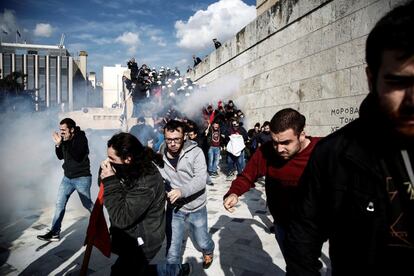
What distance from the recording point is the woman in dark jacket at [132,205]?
2238 millimetres

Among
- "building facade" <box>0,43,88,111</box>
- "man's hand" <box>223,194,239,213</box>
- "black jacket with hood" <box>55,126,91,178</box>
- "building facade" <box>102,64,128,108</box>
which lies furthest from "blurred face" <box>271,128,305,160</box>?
"building facade" <box>0,43,88,111</box>

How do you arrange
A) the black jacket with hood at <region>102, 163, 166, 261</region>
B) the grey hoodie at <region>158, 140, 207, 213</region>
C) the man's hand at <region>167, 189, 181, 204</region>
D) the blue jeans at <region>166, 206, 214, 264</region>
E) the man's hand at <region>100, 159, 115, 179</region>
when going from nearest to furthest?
1. the black jacket with hood at <region>102, 163, 166, 261</region>
2. the man's hand at <region>100, 159, 115, 179</region>
3. the man's hand at <region>167, 189, 181, 204</region>
4. the blue jeans at <region>166, 206, 214, 264</region>
5. the grey hoodie at <region>158, 140, 207, 213</region>

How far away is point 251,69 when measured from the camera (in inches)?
462

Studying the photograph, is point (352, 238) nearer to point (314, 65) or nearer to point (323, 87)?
point (323, 87)

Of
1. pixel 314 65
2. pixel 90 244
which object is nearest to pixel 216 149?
pixel 314 65

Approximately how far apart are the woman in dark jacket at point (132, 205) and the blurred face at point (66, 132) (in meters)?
2.81

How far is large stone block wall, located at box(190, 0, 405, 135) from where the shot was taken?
6.14 metres

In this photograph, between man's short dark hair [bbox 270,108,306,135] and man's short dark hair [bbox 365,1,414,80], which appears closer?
man's short dark hair [bbox 365,1,414,80]

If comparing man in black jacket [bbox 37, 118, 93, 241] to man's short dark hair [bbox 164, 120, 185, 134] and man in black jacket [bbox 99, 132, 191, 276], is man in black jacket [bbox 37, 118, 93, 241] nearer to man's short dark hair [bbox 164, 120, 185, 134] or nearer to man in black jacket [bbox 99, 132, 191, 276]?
man's short dark hair [bbox 164, 120, 185, 134]

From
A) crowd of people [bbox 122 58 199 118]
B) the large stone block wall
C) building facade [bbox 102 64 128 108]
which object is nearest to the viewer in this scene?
the large stone block wall

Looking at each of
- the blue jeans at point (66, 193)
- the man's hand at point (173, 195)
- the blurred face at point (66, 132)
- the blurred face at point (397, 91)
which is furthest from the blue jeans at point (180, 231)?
the blurred face at point (397, 91)

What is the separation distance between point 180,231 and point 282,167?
1.56 metres

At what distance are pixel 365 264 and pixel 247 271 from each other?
283 centimetres

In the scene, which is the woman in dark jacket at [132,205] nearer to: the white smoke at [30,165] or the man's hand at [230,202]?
the man's hand at [230,202]
